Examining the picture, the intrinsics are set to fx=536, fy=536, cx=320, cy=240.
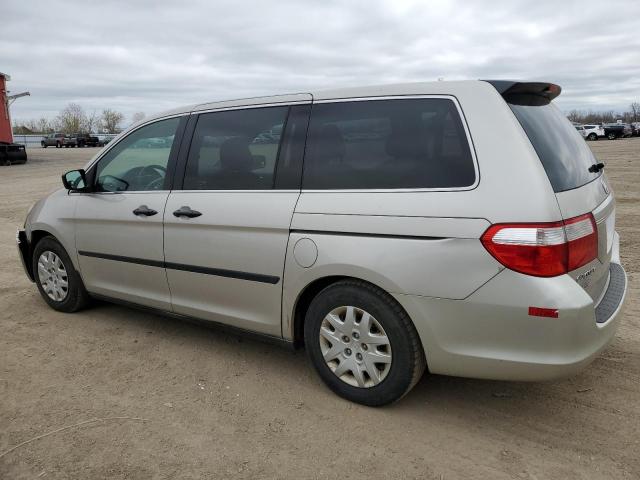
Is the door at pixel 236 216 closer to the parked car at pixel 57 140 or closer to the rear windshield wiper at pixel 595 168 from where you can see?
the rear windshield wiper at pixel 595 168

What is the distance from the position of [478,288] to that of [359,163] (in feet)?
3.19

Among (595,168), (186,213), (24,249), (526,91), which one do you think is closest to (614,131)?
(595,168)

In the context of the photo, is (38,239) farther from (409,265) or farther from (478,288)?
(478,288)

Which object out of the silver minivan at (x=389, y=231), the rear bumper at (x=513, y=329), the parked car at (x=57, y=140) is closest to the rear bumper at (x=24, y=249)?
the silver minivan at (x=389, y=231)

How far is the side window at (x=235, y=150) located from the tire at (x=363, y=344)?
857 mm

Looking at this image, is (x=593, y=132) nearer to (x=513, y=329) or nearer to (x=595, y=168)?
(x=595, y=168)

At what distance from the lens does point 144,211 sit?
3896mm

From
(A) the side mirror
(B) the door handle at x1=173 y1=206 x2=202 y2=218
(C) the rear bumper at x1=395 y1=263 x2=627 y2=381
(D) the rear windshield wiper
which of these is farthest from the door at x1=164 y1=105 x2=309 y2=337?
(D) the rear windshield wiper

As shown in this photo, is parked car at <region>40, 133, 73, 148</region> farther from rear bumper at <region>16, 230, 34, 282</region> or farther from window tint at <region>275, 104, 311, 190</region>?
window tint at <region>275, 104, 311, 190</region>

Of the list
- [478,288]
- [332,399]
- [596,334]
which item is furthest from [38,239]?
[596,334]

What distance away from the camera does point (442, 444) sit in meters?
2.78

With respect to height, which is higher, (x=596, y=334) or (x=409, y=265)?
(x=409, y=265)

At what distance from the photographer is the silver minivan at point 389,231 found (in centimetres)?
253

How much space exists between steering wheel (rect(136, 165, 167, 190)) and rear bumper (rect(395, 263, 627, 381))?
2090 mm
